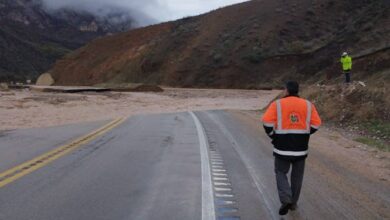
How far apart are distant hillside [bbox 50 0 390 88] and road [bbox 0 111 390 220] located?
124 ft

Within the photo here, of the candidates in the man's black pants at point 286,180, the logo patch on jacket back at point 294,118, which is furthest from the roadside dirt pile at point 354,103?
the logo patch on jacket back at point 294,118

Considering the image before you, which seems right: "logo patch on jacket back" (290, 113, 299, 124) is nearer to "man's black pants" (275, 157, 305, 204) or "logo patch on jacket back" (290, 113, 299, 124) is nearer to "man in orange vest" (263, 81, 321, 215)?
"man in orange vest" (263, 81, 321, 215)

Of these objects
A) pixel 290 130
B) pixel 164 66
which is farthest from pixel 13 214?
pixel 164 66

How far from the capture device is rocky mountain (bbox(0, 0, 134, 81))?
119450mm

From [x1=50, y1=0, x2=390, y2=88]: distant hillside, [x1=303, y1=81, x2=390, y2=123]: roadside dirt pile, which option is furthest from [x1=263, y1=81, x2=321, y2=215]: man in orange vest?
Result: [x1=50, y1=0, x2=390, y2=88]: distant hillside

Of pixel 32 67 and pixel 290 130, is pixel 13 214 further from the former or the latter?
pixel 32 67

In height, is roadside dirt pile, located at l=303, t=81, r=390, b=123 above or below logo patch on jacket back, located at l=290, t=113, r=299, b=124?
below

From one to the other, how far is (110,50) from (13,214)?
80.7 metres

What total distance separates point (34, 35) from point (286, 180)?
15968cm

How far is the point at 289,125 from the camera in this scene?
20.4ft

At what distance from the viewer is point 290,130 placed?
6.23 metres

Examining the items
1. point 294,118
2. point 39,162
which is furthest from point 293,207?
point 39,162

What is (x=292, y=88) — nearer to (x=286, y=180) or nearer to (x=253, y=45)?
(x=286, y=180)

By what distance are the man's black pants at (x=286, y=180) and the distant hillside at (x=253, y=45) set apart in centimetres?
4163
